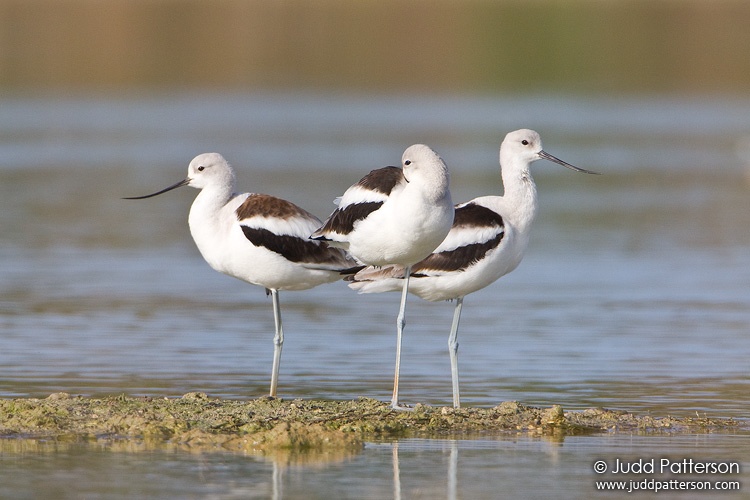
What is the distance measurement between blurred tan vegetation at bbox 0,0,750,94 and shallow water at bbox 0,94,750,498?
83.6ft

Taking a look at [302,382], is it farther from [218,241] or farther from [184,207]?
[184,207]

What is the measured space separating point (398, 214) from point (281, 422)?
1563mm

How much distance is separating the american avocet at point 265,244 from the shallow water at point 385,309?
85 centimetres

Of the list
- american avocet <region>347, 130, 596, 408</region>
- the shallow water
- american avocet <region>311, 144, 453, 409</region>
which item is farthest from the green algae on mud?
american avocet <region>347, 130, 596, 408</region>

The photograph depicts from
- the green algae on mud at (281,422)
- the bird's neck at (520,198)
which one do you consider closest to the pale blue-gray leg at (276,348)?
the green algae on mud at (281,422)

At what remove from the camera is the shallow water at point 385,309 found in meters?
10.5

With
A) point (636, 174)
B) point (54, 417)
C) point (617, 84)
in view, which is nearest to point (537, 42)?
point (617, 84)

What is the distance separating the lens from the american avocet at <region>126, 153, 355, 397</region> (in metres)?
10.6

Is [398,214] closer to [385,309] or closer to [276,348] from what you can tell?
[276,348]

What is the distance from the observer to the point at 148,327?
14031mm

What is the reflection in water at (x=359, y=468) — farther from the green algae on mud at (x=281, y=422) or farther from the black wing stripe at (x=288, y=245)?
the black wing stripe at (x=288, y=245)

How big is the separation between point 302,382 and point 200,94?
4396 centimetres

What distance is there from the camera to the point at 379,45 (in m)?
73.1

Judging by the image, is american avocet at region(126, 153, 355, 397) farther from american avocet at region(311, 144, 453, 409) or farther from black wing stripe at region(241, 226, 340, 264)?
american avocet at region(311, 144, 453, 409)
